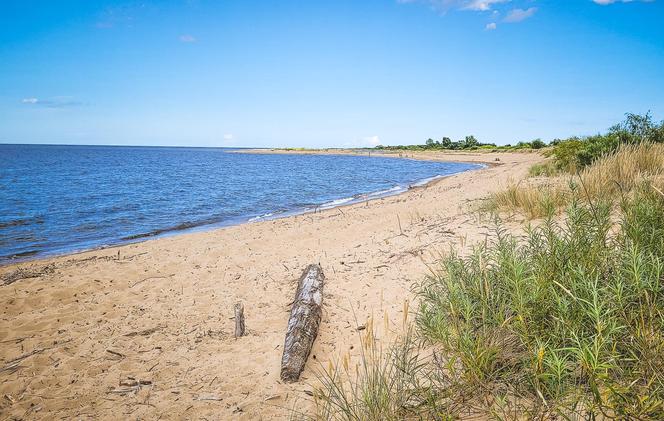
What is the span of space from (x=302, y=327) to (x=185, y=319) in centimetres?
249

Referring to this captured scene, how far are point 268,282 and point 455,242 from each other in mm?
3999

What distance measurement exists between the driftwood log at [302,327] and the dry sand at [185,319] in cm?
14

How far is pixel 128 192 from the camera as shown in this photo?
24969mm

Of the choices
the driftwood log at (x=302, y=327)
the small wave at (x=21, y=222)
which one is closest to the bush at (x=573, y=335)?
the driftwood log at (x=302, y=327)

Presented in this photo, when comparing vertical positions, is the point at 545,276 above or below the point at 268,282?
above

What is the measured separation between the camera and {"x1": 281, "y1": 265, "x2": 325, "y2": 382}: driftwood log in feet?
13.4

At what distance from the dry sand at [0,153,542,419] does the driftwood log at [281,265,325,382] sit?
14cm

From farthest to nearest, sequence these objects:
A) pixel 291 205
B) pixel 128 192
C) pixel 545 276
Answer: pixel 128 192, pixel 291 205, pixel 545 276

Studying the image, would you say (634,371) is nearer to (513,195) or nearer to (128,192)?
(513,195)

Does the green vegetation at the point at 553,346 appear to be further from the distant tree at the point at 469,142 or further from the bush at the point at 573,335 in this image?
the distant tree at the point at 469,142

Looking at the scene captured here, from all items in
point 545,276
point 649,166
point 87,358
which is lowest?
point 87,358

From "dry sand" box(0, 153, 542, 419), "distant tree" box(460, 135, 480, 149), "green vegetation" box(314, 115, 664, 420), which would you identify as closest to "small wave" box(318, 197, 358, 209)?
"dry sand" box(0, 153, 542, 419)

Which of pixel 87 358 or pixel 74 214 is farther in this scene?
pixel 74 214

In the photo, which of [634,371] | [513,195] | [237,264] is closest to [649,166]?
[513,195]
